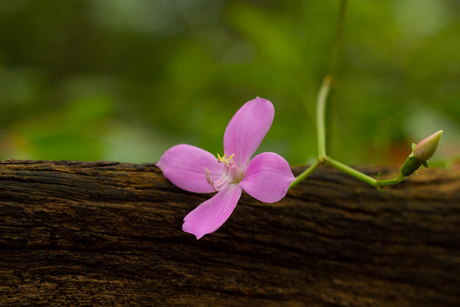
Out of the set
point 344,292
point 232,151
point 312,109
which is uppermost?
point 312,109

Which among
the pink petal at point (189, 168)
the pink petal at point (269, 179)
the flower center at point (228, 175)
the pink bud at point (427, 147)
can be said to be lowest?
the pink bud at point (427, 147)

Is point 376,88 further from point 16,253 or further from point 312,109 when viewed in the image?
point 16,253

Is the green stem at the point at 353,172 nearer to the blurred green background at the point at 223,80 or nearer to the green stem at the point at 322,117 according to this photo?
the green stem at the point at 322,117

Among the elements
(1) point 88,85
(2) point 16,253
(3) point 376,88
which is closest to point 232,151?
(2) point 16,253

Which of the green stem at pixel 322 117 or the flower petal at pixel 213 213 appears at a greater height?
the green stem at pixel 322 117

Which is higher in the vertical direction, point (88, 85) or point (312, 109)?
point (88, 85)

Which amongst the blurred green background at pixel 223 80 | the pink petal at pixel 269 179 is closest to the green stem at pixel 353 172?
the pink petal at pixel 269 179

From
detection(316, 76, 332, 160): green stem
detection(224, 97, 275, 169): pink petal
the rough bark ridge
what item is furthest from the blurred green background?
detection(224, 97, 275, 169): pink petal

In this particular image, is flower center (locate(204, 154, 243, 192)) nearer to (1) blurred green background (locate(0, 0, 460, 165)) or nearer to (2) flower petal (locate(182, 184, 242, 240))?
(2) flower petal (locate(182, 184, 242, 240))
